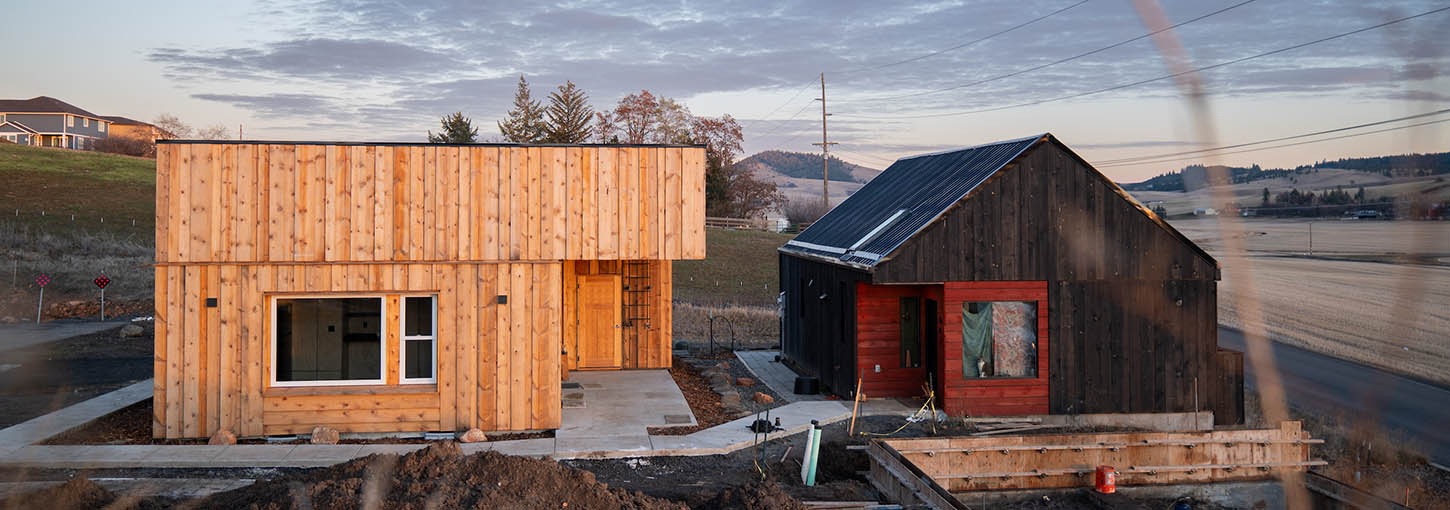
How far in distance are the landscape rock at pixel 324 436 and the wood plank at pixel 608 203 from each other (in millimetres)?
4246

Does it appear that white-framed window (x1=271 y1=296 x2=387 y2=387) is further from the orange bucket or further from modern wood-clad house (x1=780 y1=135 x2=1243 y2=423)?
the orange bucket

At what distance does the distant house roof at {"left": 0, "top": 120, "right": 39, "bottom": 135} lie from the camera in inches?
3349

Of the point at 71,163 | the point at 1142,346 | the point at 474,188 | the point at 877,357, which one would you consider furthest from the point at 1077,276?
the point at 71,163

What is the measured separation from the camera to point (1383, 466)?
1273 centimetres

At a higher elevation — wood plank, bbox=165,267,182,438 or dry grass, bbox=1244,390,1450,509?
wood plank, bbox=165,267,182,438

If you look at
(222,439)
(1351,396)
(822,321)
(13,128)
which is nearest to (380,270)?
(222,439)

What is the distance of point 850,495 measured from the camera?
10.4 metres

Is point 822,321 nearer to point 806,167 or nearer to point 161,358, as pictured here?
point 161,358

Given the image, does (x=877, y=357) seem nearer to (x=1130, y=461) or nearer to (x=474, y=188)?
(x=1130, y=461)

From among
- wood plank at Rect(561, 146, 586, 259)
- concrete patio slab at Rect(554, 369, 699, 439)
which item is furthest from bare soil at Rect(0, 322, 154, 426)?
wood plank at Rect(561, 146, 586, 259)

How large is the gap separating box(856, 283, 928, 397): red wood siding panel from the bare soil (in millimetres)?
12535

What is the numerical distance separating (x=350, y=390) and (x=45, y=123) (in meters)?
97.2

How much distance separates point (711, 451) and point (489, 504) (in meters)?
4.39

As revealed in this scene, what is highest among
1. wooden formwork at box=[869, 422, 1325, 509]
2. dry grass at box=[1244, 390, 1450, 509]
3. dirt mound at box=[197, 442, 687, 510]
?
dirt mound at box=[197, 442, 687, 510]
